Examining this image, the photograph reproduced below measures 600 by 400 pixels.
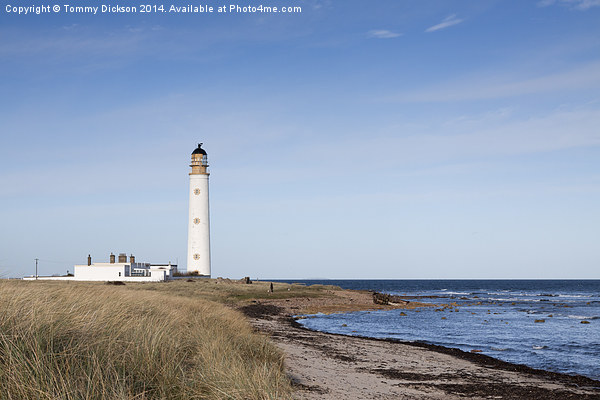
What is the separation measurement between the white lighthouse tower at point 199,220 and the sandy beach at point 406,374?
36540 mm

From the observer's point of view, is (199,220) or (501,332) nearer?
(501,332)

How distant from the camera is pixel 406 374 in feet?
55.1

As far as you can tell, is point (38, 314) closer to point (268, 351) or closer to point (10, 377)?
point (10, 377)

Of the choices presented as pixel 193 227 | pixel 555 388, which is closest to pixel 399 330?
pixel 555 388

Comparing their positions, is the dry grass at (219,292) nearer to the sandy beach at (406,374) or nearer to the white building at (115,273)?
the white building at (115,273)

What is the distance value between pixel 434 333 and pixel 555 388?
16.2 metres

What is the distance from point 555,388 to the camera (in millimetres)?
15969

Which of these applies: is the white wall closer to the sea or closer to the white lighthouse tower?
the white lighthouse tower

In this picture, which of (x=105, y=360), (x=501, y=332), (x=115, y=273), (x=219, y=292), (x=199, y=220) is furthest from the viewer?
(x=199, y=220)

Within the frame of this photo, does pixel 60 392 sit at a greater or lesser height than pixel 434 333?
greater

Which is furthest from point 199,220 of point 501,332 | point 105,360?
point 105,360

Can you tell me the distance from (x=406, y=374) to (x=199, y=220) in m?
46.4

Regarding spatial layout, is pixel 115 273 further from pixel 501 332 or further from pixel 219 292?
pixel 501 332

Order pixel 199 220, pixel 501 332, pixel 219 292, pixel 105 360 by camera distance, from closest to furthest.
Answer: pixel 105 360 → pixel 501 332 → pixel 219 292 → pixel 199 220
